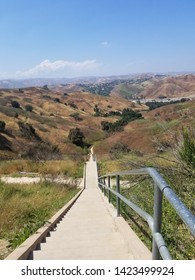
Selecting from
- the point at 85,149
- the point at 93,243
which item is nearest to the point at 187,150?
the point at 93,243

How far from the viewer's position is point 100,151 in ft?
168

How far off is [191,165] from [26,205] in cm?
357

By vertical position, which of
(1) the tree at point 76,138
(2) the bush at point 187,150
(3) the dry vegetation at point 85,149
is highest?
(2) the bush at point 187,150

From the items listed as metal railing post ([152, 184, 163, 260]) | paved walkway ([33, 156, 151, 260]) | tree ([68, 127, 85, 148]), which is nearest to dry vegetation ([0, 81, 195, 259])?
paved walkway ([33, 156, 151, 260])

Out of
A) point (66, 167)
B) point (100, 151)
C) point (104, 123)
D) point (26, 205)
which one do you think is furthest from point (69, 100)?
point (26, 205)

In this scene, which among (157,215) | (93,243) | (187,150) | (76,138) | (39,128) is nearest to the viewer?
(157,215)

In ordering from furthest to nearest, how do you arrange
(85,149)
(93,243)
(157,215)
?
(85,149) < (93,243) < (157,215)

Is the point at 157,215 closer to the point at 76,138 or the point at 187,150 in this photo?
the point at 187,150

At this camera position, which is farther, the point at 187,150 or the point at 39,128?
the point at 39,128

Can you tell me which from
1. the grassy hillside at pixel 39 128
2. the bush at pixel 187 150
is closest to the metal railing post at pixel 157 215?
the bush at pixel 187 150

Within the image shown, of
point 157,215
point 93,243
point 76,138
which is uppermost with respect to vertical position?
point 157,215

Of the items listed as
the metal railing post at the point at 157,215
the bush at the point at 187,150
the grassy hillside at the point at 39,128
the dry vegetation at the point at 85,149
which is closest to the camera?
the metal railing post at the point at 157,215

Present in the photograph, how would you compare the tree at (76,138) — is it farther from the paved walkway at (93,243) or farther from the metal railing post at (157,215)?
the metal railing post at (157,215)

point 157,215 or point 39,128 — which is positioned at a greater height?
point 157,215
